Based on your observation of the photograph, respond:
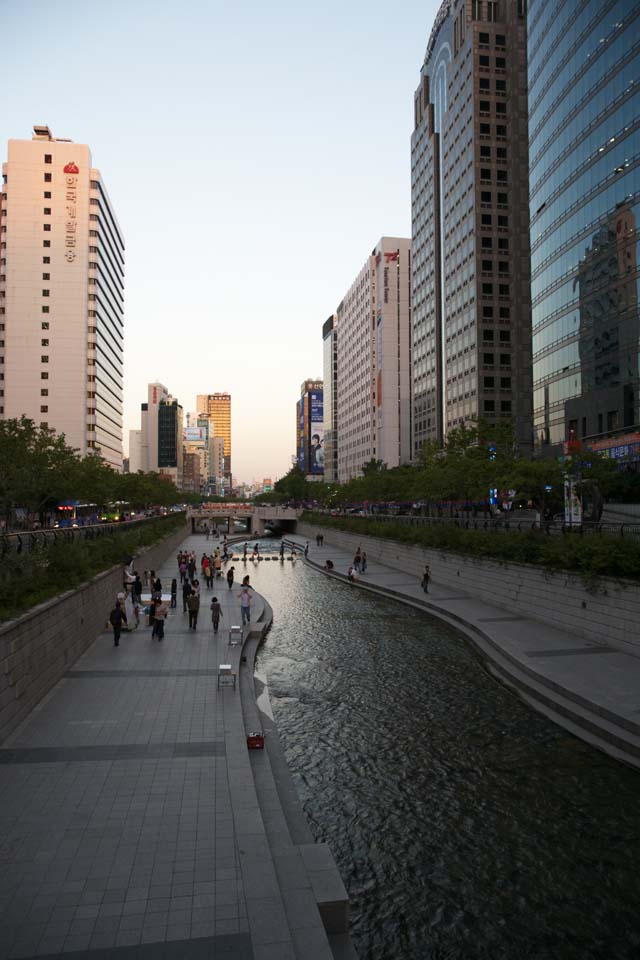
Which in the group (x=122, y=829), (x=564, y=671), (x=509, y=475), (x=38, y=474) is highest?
(x=38, y=474)

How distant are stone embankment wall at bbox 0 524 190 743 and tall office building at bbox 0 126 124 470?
292ft

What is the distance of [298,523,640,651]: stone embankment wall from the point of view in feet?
72.4

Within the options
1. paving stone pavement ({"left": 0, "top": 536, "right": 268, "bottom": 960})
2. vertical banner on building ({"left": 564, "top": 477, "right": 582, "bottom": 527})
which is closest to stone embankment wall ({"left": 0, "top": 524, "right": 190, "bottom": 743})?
paving stone pavement ({"left": 0, "top": 536, "right": 268, "bottom": 960})

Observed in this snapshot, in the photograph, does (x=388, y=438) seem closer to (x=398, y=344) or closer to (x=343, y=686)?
(x=398, y=344)

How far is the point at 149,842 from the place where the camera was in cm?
928

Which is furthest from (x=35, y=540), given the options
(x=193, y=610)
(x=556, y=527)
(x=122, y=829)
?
(x=556, y=527)

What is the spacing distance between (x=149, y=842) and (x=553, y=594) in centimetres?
2162

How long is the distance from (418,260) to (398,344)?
25513mm

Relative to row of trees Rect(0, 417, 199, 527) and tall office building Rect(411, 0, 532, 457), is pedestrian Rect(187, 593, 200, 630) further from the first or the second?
tall office building Rect(411, 0, 532, 457)

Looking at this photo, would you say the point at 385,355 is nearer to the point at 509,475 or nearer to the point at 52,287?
the point at 52,287

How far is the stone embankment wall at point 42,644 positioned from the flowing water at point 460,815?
629 centimetres

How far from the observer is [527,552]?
29578 millimetres

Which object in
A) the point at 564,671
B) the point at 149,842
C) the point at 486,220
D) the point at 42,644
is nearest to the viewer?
the point at 149,842

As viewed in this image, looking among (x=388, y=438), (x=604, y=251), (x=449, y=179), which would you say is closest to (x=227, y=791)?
(x=604, y=251)
